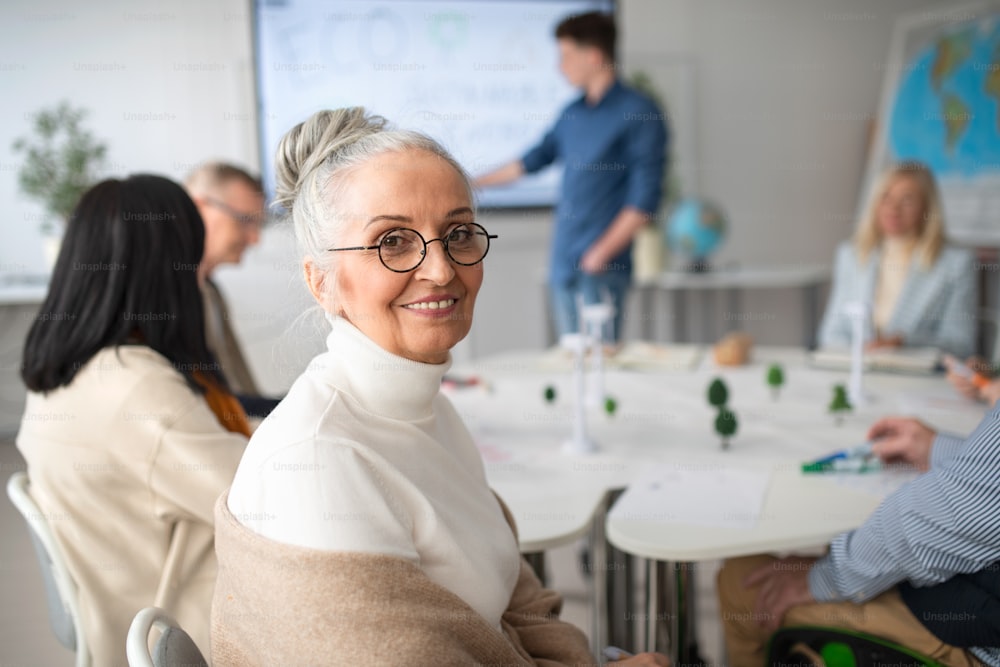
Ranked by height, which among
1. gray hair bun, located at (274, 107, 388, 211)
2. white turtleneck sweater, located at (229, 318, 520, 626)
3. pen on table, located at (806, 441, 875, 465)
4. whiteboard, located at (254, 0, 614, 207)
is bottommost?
pen on table, located at (806, 441, 875, 465)

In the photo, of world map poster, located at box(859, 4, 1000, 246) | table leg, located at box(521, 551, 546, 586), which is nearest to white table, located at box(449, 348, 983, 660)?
table leg, located at box(521, 551, 546, 586)

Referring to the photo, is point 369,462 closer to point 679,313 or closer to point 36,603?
point 36,603

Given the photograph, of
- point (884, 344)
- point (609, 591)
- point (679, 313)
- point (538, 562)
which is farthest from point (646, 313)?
point (538, 562)

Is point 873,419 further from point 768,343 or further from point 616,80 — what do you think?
point 768,343

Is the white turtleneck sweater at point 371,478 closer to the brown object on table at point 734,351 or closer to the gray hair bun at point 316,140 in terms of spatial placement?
the gray hair bun at point 316,140

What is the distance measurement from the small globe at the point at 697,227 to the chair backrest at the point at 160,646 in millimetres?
3927

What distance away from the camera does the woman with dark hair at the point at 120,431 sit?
132 cm

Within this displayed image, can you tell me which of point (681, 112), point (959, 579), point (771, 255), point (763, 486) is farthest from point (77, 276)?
point (771, 255)

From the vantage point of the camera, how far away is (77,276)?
138 cm

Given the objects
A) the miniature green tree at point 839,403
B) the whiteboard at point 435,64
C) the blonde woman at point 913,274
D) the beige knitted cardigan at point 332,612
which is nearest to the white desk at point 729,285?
the whiteboard at point 435,64

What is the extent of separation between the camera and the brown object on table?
2.52 meters

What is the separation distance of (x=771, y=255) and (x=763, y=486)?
12.7ft

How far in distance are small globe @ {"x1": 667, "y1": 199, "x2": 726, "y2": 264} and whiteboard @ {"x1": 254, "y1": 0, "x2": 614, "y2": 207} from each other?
74 centimetres

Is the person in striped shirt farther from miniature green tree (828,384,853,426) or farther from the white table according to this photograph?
miniature green tree (828,384,853,426)
